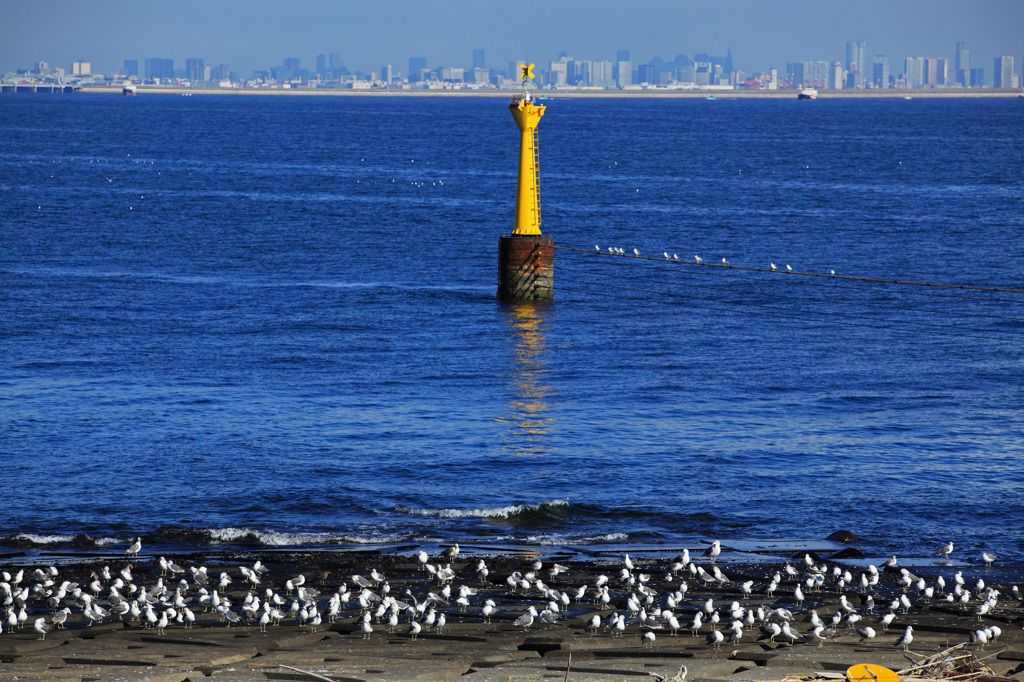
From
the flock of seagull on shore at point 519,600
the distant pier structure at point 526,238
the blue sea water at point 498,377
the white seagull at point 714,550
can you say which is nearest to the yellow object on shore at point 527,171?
the distant pier structure at point 526,238

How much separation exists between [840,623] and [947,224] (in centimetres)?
6360

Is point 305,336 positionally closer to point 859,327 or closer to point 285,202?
point 859,327

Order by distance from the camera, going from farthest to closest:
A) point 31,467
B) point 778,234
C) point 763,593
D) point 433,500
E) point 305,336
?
point 778,234 → point 305,336 → point 31,467 → point 433,500 → point 763,593

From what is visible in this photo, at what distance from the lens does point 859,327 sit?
44.2 meters

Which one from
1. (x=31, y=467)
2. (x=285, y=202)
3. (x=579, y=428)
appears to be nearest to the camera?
(x=31, y=467)

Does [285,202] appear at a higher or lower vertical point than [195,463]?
higher

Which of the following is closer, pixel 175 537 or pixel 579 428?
pixel 175 537

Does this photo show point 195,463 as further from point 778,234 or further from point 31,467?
point 778,234

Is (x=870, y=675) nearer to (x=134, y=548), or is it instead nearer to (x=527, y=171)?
(x=134, y=548)

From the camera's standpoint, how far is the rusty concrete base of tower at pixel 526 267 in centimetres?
4444

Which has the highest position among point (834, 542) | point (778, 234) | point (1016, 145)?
point (1016, 145)

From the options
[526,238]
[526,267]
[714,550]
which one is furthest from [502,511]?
[526,267]

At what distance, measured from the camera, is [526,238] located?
1725 inches

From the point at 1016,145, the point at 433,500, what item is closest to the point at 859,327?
the point at 433,500
